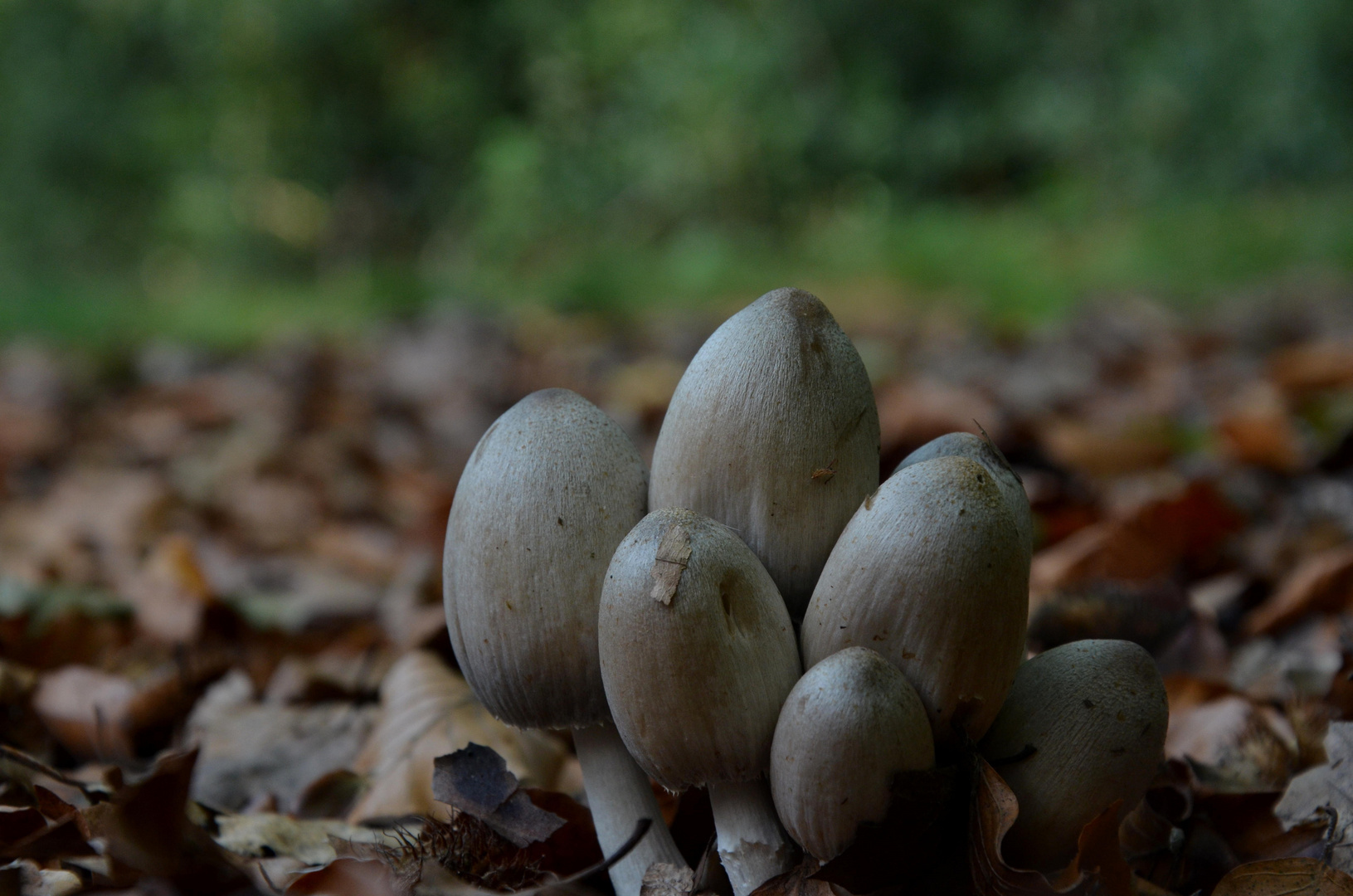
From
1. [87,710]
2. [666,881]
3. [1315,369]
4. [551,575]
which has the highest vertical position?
[551,575]

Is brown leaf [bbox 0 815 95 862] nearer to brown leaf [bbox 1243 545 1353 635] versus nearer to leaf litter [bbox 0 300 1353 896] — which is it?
leaf litter [bbox 0 300 1353 896]

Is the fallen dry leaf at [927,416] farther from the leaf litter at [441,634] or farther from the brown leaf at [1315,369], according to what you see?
the brown leaf at [1315,369]

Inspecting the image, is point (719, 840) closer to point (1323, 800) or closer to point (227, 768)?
point (1323, 800)

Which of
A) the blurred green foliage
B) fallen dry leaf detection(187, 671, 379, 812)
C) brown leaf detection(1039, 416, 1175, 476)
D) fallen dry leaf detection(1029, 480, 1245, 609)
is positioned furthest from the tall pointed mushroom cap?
the blurred green foliage

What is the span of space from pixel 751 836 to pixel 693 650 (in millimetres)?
257

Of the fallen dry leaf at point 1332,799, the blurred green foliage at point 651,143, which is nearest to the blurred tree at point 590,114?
the blurred green foliage at point 651,143

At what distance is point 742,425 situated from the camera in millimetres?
1241

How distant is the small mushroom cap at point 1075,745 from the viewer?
117 cm

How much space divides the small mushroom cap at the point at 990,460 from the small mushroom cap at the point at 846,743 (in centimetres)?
27

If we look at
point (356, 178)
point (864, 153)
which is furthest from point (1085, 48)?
point (356, 178)

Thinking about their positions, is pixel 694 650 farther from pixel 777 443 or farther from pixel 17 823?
→ pixel 17 823

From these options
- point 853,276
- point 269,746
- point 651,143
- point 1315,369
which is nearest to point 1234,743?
point 269,746

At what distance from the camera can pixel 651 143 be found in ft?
38.6

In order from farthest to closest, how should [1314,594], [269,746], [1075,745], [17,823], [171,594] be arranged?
[171,594], [1314,594], [269,746], [17,823], [1075,745]
